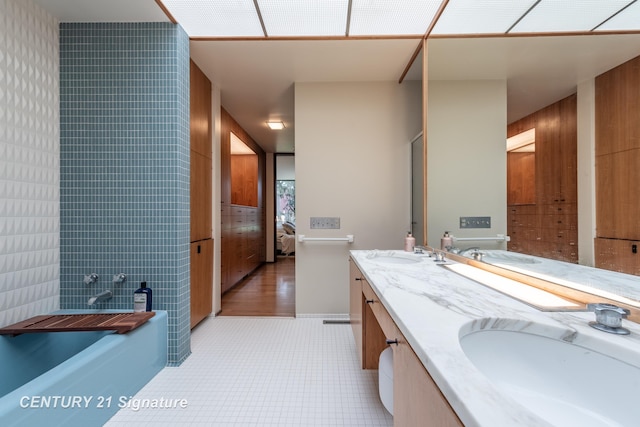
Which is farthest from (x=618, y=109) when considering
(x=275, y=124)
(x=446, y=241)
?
(x=275, y=124)

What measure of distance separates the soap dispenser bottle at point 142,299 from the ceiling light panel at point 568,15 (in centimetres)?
261

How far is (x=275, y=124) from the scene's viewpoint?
398 centimetres

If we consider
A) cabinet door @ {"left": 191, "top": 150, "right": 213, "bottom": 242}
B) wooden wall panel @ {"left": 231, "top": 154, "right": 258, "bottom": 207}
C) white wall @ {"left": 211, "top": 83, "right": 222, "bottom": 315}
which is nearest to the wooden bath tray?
cabinet door @ {"left": 191, "top": 150, "right": 213, "bottom": 242}

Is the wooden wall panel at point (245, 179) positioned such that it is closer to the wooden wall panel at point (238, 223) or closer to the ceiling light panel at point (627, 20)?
the wooden wall panel at point (238, 223)

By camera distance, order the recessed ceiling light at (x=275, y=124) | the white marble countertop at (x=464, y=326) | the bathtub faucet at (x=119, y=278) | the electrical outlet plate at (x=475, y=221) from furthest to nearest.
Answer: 1. the recessed ceiling light at (x=275, y=124)
2. the bathtub faucet at (x=119, y=278)
3. the electrical outlet plate at (x=475, y=221)
4. the white marble countertop at (x=464, y=326)

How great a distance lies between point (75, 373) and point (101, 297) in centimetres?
77

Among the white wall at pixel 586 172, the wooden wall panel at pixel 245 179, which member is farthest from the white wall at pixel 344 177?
the wooden wall panel at pixel 245 179

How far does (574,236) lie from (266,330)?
2304 mm

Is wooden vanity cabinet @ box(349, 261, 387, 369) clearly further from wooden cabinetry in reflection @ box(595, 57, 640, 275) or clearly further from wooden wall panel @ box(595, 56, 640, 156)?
wooden wall panel @ box(595, 56, 640, 156)

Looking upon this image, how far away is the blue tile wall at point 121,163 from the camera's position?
1.89 meters

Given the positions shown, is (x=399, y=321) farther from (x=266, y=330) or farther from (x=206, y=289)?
(x=206, y=289)

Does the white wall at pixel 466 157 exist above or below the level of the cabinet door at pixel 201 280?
above

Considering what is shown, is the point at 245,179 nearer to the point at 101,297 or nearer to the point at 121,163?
the point at 121,163

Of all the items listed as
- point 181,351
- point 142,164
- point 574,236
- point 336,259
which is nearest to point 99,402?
point 181,351
